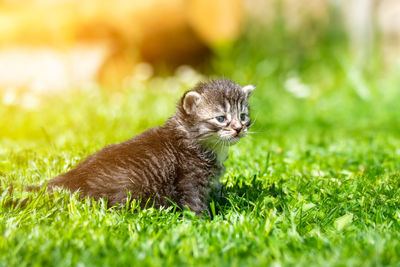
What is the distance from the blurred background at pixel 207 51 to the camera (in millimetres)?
9875

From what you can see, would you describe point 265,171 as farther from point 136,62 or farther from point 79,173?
point 136,62

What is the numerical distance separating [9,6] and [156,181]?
846cm

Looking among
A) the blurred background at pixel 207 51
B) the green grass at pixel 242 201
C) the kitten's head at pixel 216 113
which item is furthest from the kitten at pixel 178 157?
the blurred background at pixel 207 51

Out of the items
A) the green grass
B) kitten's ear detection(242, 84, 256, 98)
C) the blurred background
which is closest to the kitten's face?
kitten's ear detection(242, 84, 256, 98)

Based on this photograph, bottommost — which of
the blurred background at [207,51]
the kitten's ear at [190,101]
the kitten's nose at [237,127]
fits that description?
the kitten's nose at [237,127]

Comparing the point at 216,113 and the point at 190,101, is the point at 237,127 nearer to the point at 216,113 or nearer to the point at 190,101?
the point at 216,113

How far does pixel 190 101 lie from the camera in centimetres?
428

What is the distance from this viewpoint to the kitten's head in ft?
13.7

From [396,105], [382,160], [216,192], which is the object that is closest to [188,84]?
[396,105]

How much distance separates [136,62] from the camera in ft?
36.1

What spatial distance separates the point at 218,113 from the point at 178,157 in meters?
0.49

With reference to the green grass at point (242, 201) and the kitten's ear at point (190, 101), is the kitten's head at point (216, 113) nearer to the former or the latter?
the kitten's ear at point (190, 101)

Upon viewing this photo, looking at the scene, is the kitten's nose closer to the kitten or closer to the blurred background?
the kitten

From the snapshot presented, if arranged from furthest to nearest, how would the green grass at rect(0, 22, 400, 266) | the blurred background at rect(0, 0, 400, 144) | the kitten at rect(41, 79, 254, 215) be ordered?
the blurred background at rect(0, 0, 400, 144) → the kitten at rect(41, 79, 254, 215) → the green grass at rect(0, 22, 400, 266)
